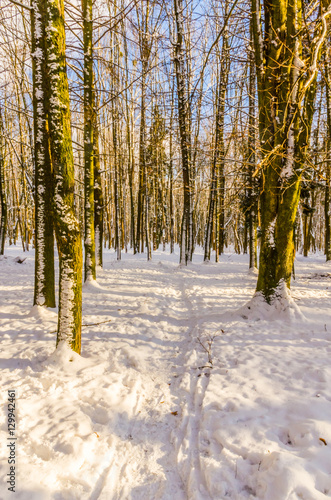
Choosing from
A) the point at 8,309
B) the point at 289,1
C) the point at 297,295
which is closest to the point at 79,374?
the point at 8,309

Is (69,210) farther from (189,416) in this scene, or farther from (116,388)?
(189,416)

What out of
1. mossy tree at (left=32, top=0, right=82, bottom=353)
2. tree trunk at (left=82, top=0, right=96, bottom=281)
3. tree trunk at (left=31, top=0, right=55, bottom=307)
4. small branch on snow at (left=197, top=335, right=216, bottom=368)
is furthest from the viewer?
tree trunk at (left=82, top=0, right=96, bottom=281)

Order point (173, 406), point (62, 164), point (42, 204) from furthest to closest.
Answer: point (42, 204) → point (62, 164) → point (173, 406)

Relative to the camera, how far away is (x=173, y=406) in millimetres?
3139

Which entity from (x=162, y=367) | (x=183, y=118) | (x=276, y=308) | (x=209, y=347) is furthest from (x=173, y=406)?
(x=183, y=118)

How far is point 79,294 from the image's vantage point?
12.7 ft

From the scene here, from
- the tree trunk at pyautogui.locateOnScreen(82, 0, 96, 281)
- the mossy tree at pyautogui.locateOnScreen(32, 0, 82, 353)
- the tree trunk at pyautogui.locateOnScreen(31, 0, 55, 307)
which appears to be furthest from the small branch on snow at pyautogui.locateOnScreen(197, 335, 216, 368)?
the tree trunk at pyautogui.locateOnScreen(82, 0, 96, 281)

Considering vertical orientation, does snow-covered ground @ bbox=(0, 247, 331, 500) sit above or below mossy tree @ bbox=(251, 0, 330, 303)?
below

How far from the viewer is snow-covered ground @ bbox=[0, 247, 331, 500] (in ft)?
6.88

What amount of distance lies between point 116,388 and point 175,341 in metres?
1.85

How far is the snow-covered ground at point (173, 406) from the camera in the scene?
210 cm

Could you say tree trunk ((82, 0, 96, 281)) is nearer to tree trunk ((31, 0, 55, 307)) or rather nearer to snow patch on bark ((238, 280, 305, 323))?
tree trunk ((31, 0, 55, 307))

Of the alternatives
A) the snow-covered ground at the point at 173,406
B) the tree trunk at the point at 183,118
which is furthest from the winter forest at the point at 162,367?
the tree trunk at the point at 183,118

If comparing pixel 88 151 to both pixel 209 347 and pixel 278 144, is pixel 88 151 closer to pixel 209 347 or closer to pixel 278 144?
pixel 278 144
